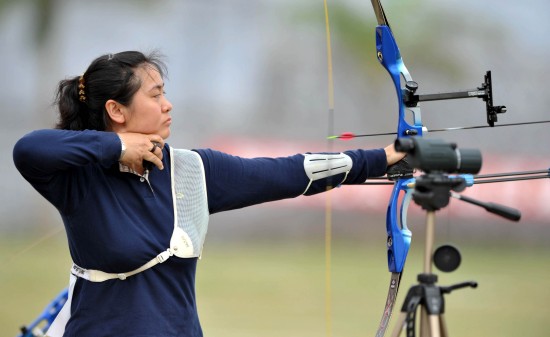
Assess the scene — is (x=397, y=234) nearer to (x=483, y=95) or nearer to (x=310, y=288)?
(x=483, y=95)

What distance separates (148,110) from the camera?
1771 mm

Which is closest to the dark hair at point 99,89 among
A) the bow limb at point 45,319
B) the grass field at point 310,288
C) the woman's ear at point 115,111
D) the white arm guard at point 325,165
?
the woman's ear at point 115,111

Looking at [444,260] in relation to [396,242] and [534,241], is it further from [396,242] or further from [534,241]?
[534,241]

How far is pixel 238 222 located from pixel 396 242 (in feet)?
6.17

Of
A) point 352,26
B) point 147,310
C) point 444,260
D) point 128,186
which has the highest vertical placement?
point 352,26

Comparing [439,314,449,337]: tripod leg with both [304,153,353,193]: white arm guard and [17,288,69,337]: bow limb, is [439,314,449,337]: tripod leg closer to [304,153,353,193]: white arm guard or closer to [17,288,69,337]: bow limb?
[304,153,353,193]: white arm guard

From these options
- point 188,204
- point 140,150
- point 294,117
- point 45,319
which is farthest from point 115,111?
point 294,117

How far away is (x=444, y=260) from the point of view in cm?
134

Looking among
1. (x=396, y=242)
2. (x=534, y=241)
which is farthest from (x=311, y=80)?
(x=396, y=242)

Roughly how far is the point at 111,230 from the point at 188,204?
19 cm

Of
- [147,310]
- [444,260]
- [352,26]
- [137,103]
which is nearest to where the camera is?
[444,260]

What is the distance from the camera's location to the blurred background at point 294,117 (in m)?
3.66

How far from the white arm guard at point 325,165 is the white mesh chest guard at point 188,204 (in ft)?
0.88

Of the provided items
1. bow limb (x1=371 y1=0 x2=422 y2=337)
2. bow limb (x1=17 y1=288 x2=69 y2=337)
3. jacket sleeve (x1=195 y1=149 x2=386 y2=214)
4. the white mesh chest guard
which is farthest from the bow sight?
bow limb (x1=17 y1=288 x2=69 y2=337)
